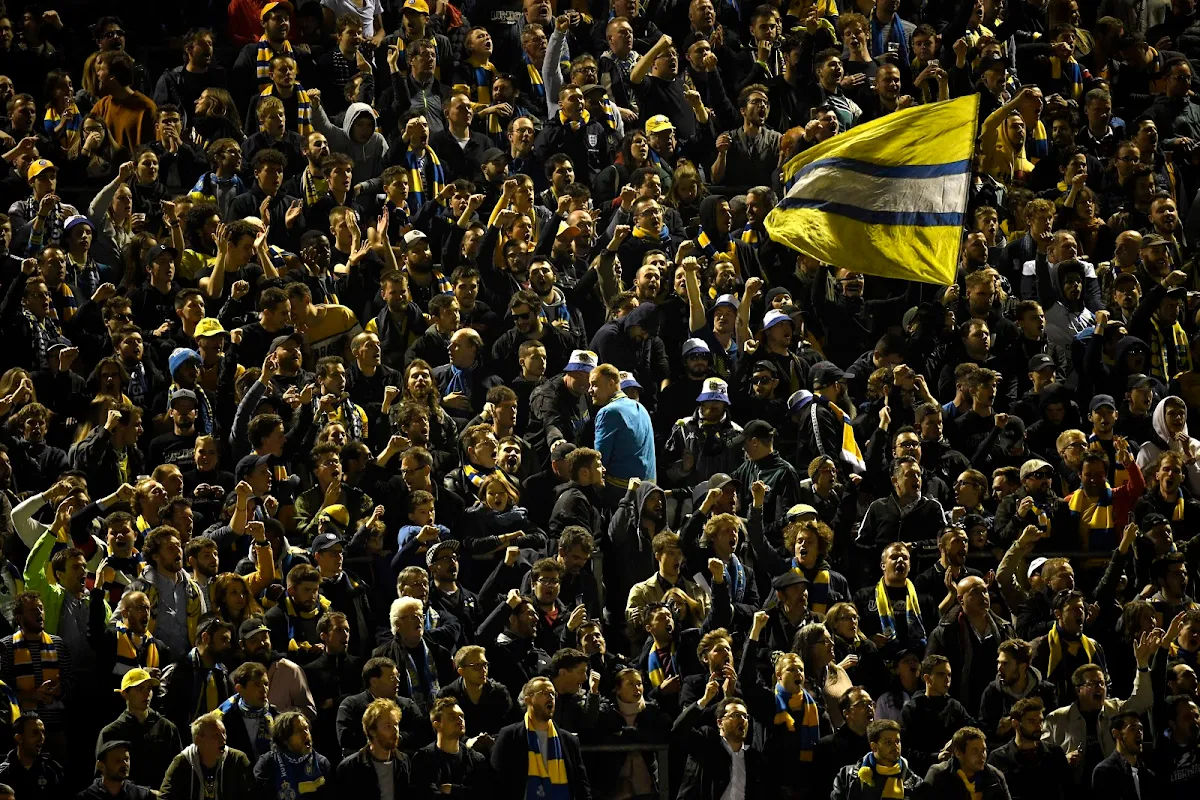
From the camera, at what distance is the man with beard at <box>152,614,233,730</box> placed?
13398 millimetres

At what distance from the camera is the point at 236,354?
15328 mm

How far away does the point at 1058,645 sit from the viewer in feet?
49.5

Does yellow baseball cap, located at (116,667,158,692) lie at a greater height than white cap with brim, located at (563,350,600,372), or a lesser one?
lesser

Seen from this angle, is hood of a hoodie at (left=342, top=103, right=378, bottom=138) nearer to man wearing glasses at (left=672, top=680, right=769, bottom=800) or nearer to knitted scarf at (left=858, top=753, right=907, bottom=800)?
man wearing glasses at (left=672, top=680, right=769, bottom=800)

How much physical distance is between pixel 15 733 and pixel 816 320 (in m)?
6.59

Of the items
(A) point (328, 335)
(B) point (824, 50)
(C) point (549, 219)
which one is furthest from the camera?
(B) point (824, 50)

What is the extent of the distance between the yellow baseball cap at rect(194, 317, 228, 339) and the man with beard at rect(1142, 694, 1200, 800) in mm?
6305

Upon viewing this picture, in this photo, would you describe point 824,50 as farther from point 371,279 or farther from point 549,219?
point 371,279

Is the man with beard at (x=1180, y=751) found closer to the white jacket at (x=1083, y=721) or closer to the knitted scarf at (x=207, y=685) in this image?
the white jacket at (x=1083, y=721)

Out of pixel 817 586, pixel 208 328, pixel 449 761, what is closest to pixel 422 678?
pixel 449 761

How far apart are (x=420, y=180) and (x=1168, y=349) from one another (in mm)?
5504

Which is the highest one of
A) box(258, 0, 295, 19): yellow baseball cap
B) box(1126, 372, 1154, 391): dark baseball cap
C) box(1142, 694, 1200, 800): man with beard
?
box(258, 0, 295, 19): yellow baseball cap

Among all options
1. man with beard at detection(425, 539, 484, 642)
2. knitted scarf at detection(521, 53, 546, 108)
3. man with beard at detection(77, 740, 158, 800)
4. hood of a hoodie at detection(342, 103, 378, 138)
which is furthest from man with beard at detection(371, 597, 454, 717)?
knitted scarf at detection(521, 53, 546, 108)

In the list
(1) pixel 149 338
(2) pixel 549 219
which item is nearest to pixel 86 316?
(1) pixel 149 338
